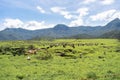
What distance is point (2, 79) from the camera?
35.6 metres

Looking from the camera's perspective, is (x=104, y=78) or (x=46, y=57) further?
(x=46, y=57)

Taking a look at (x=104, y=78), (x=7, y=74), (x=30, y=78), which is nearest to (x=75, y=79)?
(x=104, y=78)

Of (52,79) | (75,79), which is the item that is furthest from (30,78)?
(75,79)

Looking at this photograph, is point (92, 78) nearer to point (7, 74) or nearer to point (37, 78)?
point (37, 78)

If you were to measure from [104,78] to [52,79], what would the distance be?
705cm

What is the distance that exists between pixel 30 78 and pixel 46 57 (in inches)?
1215

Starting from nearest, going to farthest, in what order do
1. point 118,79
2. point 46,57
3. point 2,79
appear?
1. point 118,79
2. point 2,79
3. point 46,57

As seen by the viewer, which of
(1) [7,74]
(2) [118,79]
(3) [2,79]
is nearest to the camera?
(2) [118,79]

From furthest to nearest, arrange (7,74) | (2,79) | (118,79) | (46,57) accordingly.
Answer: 1. (46,57)
2. (7,74)
3. (2,79)
4. (118,79)

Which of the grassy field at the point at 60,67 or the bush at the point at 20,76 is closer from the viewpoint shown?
the bush at the point at 20,76

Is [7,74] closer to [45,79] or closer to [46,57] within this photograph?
[45,79]

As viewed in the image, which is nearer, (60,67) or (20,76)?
(20,76)

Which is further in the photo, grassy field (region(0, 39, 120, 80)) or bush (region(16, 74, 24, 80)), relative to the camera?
grassy field (region(0, 39, 120, 80))

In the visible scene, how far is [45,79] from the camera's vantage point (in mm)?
35500
